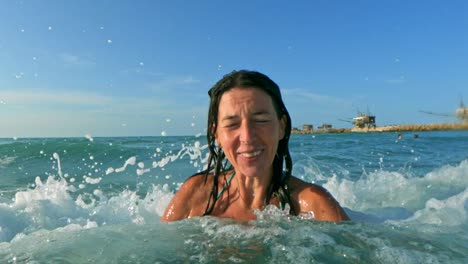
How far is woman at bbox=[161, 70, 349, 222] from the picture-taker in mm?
2414

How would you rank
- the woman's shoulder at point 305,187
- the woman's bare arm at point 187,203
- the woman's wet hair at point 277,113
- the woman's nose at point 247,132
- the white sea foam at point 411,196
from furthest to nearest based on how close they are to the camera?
1. the white sea foam at point 411,196
2. the woman's bare arm at point 187,203
3. the woman's shoulder at point 305,187
4. the woman's wet hair at point 277,113
5. the woman's nose at point 247,132

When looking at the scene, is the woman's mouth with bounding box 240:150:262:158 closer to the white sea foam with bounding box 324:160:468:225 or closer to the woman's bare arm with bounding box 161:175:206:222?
the woman's bare arm with bounding box 161:175:206:222

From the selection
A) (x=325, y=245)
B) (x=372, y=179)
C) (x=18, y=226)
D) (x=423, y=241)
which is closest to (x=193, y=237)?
(x=325, y=245)

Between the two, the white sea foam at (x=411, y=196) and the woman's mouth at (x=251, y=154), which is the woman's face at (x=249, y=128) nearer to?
the woman's mouth at (x=251, y=154)

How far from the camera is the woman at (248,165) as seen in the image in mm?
2414

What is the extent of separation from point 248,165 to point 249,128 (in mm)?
241

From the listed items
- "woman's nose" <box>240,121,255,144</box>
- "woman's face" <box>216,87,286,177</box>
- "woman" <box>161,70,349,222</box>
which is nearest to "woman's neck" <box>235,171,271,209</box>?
"woman" <box>161,70,349,222</box>

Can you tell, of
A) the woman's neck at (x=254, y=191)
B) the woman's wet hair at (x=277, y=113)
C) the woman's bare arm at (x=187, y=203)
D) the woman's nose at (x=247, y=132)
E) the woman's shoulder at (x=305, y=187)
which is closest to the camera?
the woman's nose at (x=247, y=132)

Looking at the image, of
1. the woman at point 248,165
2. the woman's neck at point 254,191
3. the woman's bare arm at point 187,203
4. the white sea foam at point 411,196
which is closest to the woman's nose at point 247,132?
the woman at point 248,165

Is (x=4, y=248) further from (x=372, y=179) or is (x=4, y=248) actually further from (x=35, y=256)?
(x=372, y=179)

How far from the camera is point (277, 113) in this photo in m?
2.53

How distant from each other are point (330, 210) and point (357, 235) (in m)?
0.32

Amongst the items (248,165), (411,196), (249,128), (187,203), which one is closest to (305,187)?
(248,165)

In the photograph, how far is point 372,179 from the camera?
6910 millimetres
